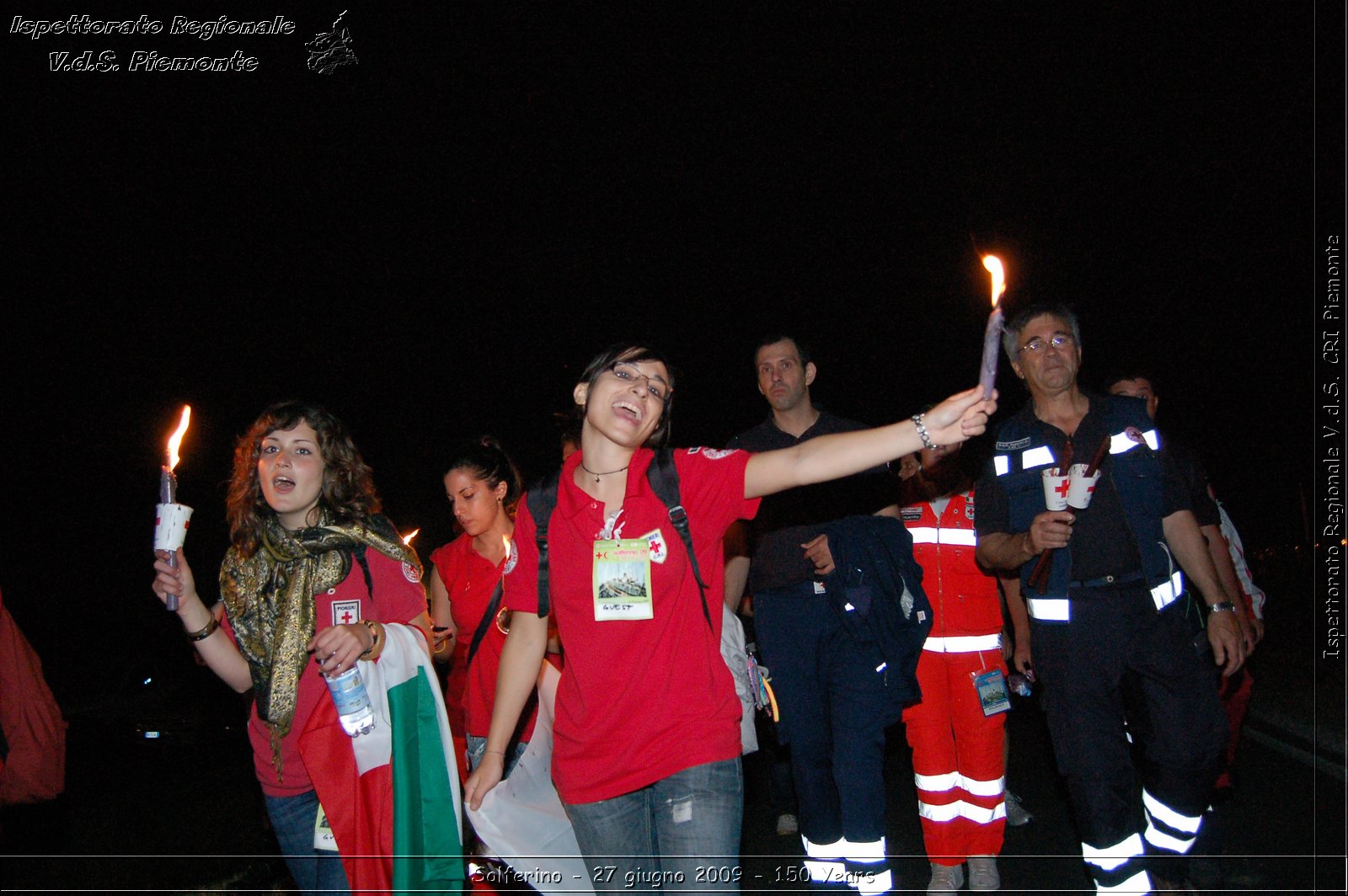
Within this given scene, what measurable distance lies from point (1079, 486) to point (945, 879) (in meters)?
2.32

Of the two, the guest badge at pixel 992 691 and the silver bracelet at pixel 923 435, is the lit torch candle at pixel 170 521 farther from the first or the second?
the guest badge at pixel 992 691

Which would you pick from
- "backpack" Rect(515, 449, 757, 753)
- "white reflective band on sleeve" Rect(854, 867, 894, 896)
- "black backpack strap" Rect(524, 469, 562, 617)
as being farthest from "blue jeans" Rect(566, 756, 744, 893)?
"white reflective band on sleeve" Rect(854, 867, 894, 896)

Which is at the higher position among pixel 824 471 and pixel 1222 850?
pixel 824 471

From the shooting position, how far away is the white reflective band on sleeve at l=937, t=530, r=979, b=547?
545 cm

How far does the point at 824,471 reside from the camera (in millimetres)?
2805

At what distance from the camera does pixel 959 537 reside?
5469mm

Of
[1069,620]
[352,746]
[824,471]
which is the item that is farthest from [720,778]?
[1069,620]

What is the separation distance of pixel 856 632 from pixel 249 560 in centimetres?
303

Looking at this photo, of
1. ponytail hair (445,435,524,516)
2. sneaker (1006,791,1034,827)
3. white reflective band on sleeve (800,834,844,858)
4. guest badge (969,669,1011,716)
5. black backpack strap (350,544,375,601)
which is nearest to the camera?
black backpack strap (350,544,375,601)

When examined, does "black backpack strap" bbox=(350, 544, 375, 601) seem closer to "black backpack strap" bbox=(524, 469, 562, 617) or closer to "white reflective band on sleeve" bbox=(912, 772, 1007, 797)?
"black backpack strap" bbox=(524, 469, 562, 617)

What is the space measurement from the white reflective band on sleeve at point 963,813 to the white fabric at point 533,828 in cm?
227

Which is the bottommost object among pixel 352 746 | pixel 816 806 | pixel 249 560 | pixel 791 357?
pixel 816 806

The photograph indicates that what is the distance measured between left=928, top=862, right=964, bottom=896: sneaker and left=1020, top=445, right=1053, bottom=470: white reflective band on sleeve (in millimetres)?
2259

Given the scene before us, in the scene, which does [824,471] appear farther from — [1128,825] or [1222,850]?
[1222,850]
